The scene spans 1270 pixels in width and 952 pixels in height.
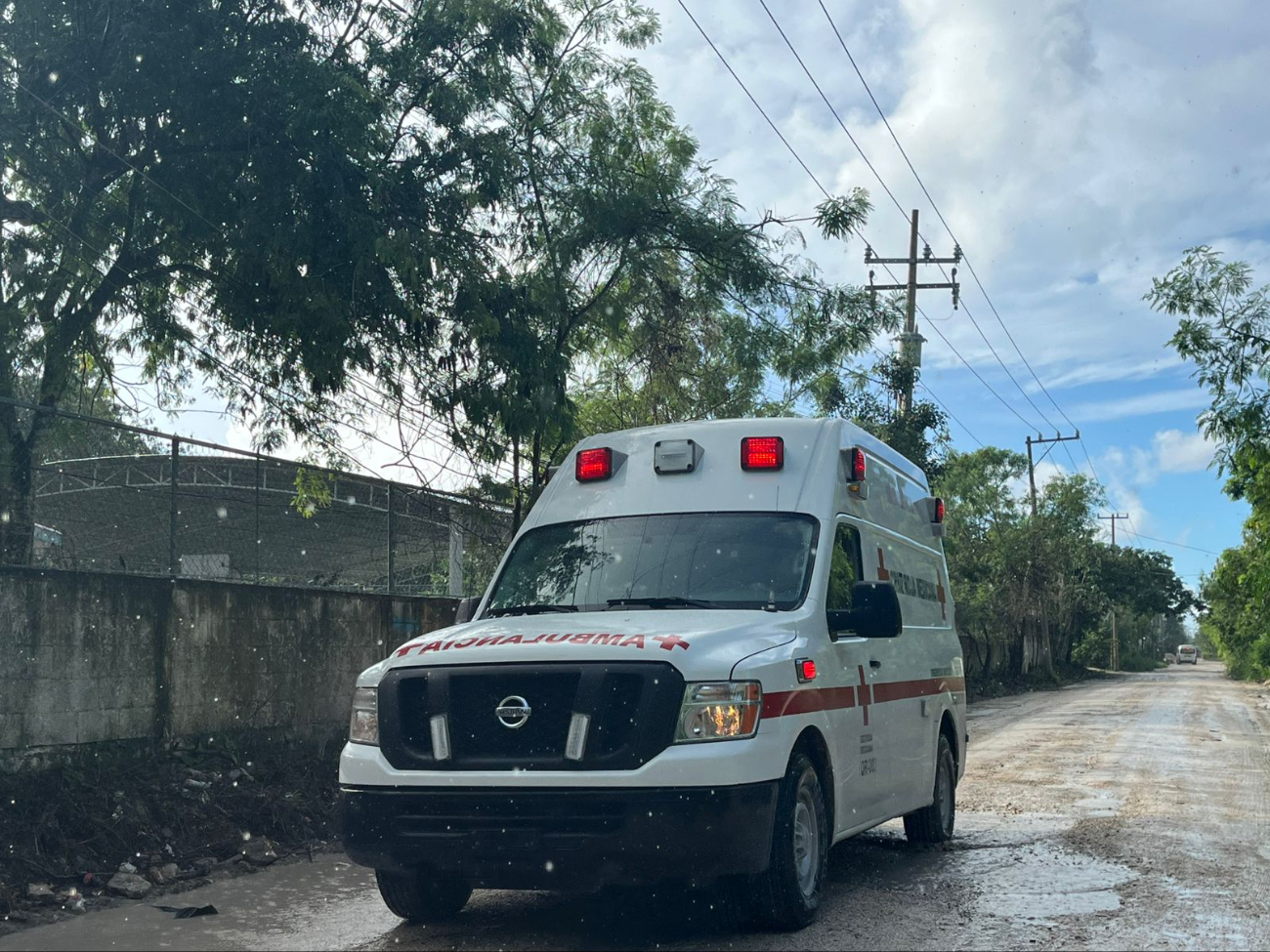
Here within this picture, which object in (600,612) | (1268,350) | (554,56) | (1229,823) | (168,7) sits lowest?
(1229,823)

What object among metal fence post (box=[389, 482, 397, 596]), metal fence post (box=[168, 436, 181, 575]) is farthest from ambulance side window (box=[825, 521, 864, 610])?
metal fence post (box=[389, 482, 397, 596])

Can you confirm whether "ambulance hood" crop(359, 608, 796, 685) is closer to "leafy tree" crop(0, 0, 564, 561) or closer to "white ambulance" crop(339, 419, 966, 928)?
"white ambulance" crop(339, 419, 966, 928)

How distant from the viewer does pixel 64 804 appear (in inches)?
328

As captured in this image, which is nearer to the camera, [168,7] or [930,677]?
[930,677]

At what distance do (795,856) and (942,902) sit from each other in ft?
4.56

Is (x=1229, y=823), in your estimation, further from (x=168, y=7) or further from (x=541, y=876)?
(x=168, y=7)

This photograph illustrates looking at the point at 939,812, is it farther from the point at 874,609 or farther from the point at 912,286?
the point at 912,286

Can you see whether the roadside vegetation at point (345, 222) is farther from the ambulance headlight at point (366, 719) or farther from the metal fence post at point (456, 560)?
the ambulance headlight at point (366, 719)

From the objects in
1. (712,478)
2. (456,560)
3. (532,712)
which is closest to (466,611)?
(712,478)

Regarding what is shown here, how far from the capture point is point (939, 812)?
9.23 meters

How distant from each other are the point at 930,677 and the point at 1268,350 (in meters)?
11.9

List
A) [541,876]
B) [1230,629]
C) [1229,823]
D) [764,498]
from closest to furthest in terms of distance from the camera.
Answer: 1. [541,876]
2. [764,498]
3. [1229,823]
4. [1230,629]

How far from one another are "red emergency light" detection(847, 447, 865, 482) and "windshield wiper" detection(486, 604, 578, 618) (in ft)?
6.50

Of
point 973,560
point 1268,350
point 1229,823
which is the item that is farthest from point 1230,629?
point 1229,823
